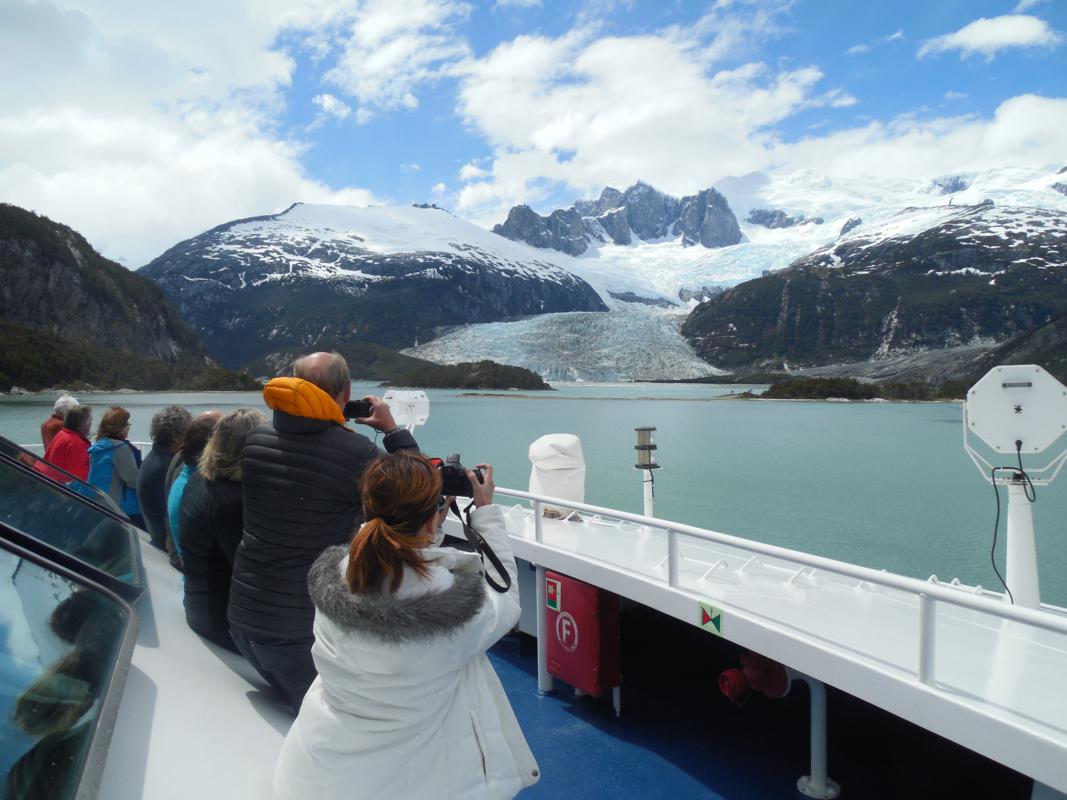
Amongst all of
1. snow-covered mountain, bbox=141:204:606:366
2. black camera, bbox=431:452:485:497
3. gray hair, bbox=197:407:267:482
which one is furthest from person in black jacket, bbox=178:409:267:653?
snow-covered mountain, bbox=141:204:606:366

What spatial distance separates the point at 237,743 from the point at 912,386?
61.8 metres

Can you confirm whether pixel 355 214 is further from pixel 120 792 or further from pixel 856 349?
pixel 120 792

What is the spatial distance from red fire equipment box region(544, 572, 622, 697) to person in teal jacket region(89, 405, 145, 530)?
7.38ft

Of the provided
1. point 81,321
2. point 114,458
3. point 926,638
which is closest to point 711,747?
point 926,638

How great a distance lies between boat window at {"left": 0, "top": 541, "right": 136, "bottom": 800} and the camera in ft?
3.79

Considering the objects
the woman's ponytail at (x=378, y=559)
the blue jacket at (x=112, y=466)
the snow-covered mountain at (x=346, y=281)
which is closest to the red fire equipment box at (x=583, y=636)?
the woman's ponytail at (x=378, y=559)

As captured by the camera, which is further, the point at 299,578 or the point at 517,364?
the point at 517,364

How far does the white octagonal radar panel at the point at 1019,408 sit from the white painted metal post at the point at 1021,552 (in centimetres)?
20

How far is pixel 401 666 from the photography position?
4.20 ft

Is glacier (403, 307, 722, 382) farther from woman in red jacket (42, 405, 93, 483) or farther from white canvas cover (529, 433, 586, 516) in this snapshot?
woman in red jacket (42, 405, 93, 483)

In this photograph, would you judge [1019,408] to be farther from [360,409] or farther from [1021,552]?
[360,409]

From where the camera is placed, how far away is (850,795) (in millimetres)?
2602

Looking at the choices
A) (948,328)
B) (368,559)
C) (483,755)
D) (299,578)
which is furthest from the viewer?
(948,328)

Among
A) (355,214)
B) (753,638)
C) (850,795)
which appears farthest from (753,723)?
(355,214)
